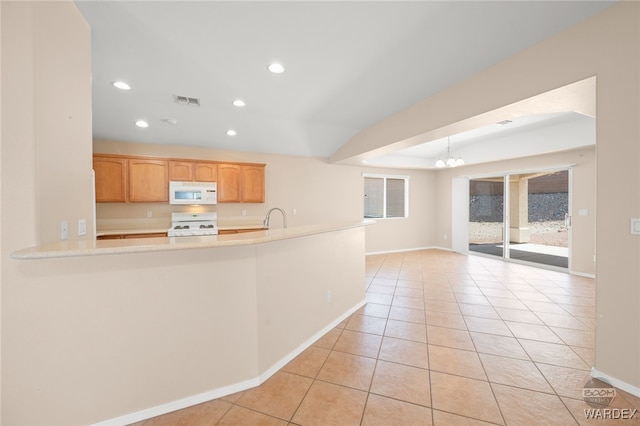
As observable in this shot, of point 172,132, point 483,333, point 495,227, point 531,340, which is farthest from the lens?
point 495,227

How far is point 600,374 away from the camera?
1934 mm

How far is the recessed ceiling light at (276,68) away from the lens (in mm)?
2645

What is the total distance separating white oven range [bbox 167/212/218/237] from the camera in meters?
4.77

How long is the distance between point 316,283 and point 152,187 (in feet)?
12.1

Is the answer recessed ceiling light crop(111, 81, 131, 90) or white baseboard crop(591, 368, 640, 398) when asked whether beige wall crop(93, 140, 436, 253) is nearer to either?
recessed ceiling light crop(111, 81, 131, 90)

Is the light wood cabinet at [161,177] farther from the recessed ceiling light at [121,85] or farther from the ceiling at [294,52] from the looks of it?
the recessed ceiling light at [121,85]

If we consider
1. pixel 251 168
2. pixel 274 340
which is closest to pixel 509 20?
pixel 274 340

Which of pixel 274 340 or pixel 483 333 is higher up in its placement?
pixel 274 340

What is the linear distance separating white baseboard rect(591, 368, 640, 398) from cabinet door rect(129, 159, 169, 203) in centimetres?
573

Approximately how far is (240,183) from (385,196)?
13.3ft

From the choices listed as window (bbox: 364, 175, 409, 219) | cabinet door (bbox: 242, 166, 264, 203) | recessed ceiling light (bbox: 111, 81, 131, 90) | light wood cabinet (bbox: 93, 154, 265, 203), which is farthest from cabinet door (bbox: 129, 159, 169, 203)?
window (bbox: 364, 175, 409, 219)

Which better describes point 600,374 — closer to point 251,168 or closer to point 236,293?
point 236,293

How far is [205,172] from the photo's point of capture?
490 cm

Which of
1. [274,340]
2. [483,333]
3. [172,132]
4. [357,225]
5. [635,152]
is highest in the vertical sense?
[172,132]
